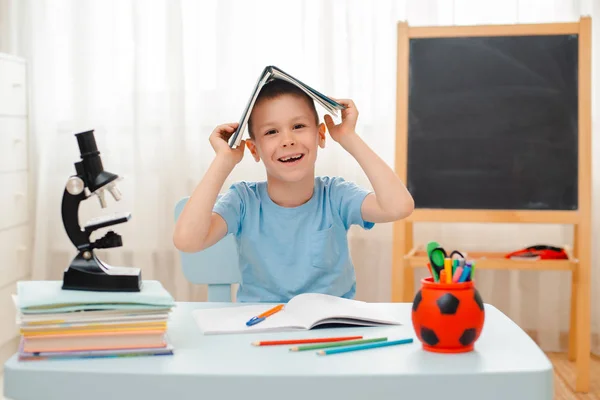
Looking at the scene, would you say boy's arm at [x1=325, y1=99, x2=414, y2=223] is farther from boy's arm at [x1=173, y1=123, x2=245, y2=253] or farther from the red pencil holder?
the red pencil holder

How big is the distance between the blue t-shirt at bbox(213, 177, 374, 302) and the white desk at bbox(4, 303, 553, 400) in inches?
24.5

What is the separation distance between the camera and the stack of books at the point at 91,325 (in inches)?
39.3

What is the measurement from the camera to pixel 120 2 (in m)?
3.31

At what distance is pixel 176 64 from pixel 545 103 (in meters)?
1.46

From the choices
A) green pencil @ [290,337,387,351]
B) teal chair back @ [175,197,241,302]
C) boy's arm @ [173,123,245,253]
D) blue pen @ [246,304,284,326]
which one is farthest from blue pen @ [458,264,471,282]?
teal chair back @ [175,197,241,302]

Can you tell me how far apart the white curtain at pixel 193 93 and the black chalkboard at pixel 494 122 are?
44 cm

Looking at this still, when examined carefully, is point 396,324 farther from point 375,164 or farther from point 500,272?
point 500,272

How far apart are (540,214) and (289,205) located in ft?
4.43

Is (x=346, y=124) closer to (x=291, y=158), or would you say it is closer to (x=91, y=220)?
(x=291, y=158)

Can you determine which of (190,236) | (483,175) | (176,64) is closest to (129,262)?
(176,64)

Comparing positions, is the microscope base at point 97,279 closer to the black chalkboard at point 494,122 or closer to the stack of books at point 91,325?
the stack of books at point 91,325

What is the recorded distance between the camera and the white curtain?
10.6ft

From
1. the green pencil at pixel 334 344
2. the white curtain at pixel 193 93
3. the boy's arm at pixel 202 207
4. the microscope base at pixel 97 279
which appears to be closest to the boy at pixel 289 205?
the boy's arm at pixel 202 207

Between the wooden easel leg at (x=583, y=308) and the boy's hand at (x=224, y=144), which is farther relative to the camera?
the wooden easel leg at (x=583, y=308)
